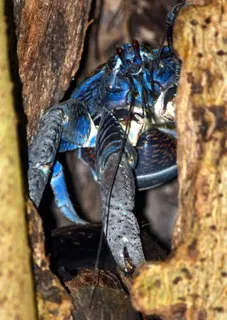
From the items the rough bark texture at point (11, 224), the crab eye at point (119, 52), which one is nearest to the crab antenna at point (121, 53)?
the crab eye at point (119, 52)

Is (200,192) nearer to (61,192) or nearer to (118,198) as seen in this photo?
(118,198)

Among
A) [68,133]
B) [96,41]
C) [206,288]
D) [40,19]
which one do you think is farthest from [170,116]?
[96,41]

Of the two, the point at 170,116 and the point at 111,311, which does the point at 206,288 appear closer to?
the point at 111,311

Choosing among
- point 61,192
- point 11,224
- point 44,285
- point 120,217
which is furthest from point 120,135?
point 11,224

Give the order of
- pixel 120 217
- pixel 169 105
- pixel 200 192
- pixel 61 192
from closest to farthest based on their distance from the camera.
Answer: pixel 200 192
pixel 120 217
pixel 169 105
pixel 61 192

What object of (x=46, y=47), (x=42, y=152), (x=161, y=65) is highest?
(x=46, y=47)

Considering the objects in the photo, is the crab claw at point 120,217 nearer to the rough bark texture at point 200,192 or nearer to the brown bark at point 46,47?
the brown bark at point 46,47

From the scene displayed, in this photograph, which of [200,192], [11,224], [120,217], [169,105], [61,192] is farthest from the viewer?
[61,192]
